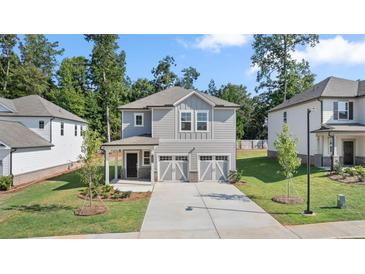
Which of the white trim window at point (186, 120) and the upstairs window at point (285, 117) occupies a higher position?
the upstairs window at point (285, 117)

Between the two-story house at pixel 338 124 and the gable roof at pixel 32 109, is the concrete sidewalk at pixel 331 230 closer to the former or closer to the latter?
the two-story house at pixel 338 124

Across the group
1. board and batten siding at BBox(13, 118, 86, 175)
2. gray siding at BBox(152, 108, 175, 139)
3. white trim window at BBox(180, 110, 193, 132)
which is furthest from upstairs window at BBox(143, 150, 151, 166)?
board and batten siding at BBox(13, 118, 86, 175)

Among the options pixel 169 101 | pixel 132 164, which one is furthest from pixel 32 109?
pixel 169 101

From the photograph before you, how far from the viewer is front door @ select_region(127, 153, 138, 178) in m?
20.9

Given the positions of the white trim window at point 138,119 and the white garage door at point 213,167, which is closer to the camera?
the white garage door at point 213,167

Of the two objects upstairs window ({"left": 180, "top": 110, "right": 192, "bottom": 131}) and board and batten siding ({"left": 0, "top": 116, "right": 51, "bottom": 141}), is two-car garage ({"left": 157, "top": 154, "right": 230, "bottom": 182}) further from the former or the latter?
board and batten siding ({"left": 0, "top": 116, "right": 51, "bottom": 141})

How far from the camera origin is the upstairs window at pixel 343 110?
75.3ft

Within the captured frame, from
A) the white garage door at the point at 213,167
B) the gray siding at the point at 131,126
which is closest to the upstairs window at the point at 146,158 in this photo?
the gray siding at the point at 131,126

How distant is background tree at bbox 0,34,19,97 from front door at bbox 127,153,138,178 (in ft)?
102

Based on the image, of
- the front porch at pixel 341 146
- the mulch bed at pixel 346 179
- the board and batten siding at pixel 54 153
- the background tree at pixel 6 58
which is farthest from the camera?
the background tree at pixel 6 58

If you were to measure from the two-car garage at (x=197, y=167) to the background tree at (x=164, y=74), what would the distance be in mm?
34513

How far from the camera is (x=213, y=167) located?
20125 millimetres

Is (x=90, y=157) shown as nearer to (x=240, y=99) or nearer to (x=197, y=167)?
(x=197, y=167)

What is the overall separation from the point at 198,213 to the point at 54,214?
612cm
